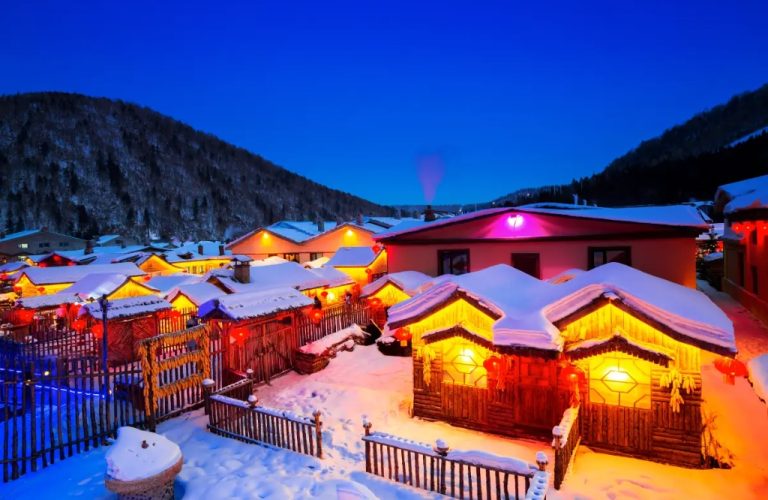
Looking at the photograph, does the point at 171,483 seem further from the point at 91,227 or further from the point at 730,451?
the point at 91,227

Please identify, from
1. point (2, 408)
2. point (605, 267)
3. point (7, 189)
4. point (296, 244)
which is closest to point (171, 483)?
point (2, 408)

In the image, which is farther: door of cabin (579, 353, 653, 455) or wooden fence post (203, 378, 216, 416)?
wooden fence post (203, 378, 216, 416)

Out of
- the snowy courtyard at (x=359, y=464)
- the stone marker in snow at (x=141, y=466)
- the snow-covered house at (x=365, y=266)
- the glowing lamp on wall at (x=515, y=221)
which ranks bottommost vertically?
the snowy courtyard at (x=359, y=464)

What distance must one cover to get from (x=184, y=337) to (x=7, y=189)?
147699mm

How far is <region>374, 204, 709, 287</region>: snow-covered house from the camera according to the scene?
54.5 feet

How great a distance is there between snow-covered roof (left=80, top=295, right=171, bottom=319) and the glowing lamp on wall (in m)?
17.0

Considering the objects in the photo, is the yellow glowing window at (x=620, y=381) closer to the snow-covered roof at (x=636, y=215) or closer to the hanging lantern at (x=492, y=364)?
the hanging lantern at (x=492, y=364)

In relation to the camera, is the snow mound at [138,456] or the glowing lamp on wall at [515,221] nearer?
the snow mound at [138,456]

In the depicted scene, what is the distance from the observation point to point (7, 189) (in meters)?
119

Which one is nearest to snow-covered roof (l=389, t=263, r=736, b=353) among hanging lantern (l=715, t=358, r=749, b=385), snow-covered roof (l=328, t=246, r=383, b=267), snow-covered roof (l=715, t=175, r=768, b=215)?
hanging lantern (l=715, t=358, r=749, b=385)

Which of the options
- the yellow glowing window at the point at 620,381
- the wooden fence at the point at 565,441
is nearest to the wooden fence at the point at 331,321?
the wooden fence at the point at 565,441

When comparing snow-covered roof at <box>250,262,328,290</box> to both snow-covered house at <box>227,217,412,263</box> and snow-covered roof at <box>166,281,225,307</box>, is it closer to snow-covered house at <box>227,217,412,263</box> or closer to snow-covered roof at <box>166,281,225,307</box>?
snow-covered roof at <box>166,281,225,307</box>

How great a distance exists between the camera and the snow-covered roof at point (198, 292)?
2202 cm

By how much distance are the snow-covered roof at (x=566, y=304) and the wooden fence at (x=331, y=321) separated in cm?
633
